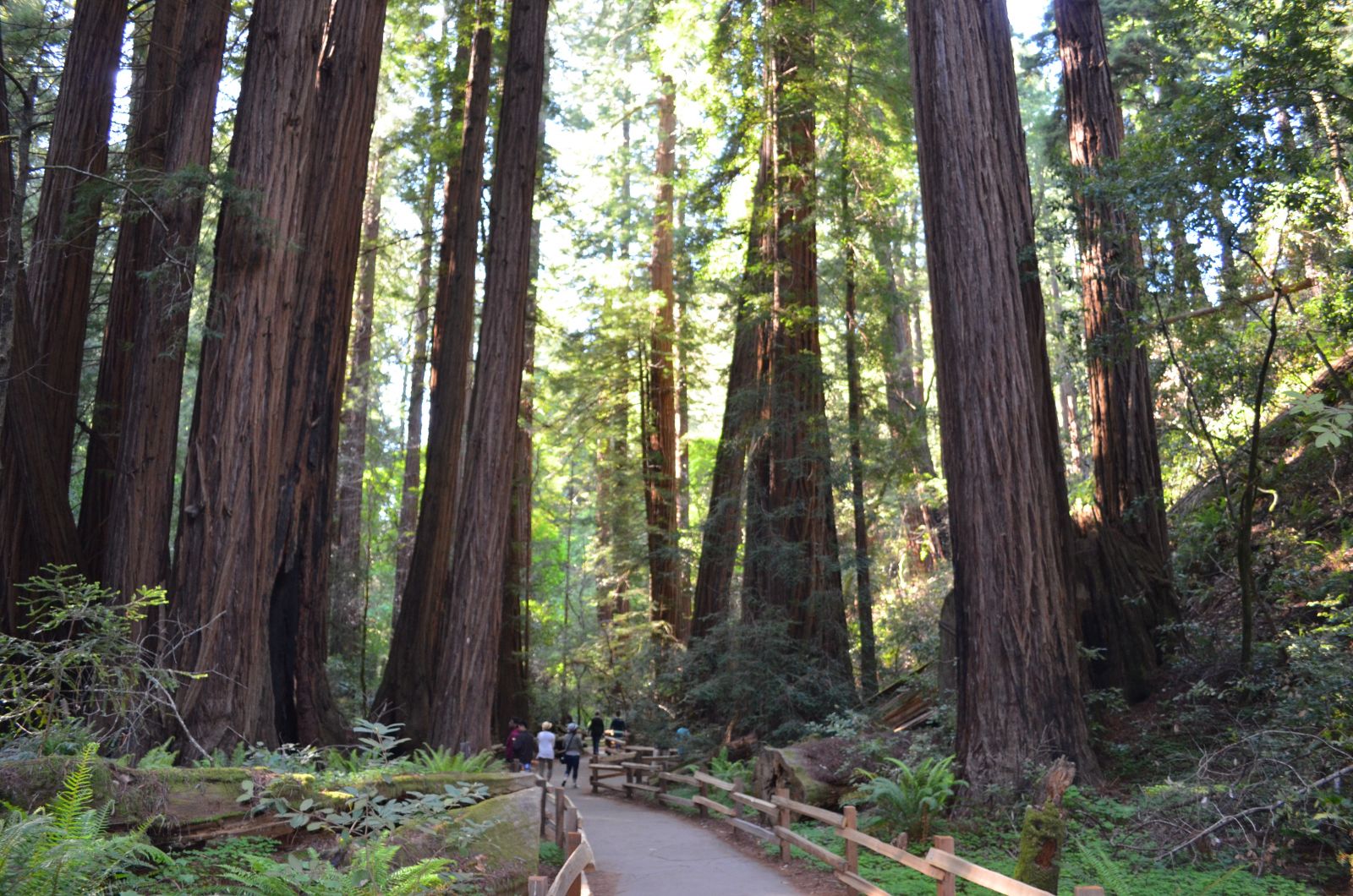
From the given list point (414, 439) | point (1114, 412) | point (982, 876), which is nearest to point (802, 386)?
point (1114, 412)

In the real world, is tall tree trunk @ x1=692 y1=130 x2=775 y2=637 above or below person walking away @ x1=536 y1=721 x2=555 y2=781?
above

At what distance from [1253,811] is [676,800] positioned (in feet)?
31.5

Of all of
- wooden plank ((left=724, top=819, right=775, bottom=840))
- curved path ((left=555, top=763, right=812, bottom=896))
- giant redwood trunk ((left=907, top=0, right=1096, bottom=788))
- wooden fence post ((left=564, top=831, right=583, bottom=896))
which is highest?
giant redwood trunk ((left=907, top=0, right=1096, bottom=788))

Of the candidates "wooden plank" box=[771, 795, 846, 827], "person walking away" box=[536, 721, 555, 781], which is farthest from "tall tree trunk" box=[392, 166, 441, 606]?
"wooden plank" box=[771, 795, 846, 827]

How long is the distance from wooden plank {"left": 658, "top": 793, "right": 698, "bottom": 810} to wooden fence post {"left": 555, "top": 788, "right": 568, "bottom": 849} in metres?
3.01

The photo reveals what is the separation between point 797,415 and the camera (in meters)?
18.6

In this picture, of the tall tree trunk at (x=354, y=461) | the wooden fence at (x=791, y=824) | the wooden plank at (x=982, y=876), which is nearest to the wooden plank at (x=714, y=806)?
the wooden fence at (x=791, y=824)

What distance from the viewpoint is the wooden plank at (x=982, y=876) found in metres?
5.52

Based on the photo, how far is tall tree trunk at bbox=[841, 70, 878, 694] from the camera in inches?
736

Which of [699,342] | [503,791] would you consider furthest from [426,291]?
[503,791]

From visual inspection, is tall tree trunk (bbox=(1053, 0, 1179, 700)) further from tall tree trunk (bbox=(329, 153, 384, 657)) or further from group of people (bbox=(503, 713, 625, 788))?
tall tree trunk (bbox=(329, 153, 384, 657))

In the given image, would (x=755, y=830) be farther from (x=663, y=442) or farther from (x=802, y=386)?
(x=663, y=442)

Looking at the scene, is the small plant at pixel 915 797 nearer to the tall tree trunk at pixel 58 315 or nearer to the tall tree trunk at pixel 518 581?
the tall tree trunk at pixel 58 315

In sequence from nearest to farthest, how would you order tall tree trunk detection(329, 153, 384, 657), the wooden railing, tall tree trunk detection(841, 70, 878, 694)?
the wooden railing
tall tree trunk detection(841, 70, 878, 694)
tall tree trunk detection(329, 153, 384, 657)
